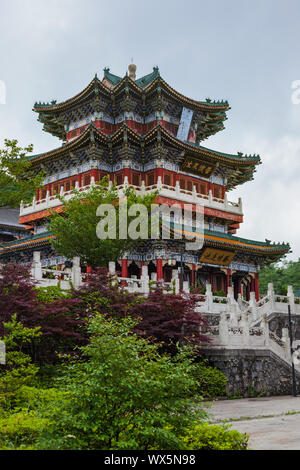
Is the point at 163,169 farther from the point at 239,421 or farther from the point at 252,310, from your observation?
the point at 239,421

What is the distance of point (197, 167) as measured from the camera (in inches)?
1522

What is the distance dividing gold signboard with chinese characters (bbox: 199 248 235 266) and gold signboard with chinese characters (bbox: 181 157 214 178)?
6954 mm

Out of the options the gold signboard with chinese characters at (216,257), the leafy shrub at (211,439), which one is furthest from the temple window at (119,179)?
the leafy shrub at (211,439)

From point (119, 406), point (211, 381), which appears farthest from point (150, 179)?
point (119, 406)

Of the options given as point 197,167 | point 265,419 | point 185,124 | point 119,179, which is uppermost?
point 185,124

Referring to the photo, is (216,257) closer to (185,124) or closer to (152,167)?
(152,167)

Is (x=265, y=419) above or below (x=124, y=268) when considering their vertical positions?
below

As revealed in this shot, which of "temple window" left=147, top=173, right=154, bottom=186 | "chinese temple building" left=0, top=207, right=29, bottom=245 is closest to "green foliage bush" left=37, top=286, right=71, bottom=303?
"temple window" left=147, top=173, right=154, bottom=186

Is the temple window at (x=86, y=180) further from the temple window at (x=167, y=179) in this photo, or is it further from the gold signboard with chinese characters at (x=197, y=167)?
the gold signboard with chinese characters at (x=197, y=167)

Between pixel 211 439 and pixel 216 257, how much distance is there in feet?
92.1

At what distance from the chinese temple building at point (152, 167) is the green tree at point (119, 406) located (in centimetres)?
2437

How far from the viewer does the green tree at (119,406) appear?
6770mm

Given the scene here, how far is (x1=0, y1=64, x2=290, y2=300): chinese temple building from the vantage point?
1366 inches
